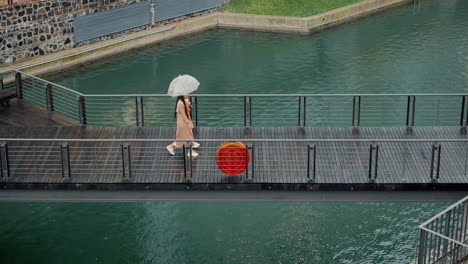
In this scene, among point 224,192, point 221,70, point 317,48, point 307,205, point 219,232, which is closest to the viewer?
point 224,192

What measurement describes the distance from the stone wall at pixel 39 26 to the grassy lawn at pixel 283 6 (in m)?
6.61

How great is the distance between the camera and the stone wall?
90.3ft

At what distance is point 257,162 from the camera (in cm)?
1532

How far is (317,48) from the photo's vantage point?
31.7 metres

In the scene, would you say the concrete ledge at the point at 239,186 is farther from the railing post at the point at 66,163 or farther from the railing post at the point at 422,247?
the railing post at the point at 422,247

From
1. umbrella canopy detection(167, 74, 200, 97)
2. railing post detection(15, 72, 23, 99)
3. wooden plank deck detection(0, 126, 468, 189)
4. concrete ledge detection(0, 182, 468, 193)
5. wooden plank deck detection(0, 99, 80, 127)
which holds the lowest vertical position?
concrete ledge detection(0, 182, 468, 193)

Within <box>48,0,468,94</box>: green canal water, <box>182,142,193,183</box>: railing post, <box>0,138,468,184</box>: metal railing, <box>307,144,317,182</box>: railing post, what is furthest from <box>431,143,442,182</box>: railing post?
<box>48,0,468,94</box>: green canal water

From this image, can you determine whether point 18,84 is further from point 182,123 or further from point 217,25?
point 217,25

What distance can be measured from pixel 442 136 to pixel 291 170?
12.2ft

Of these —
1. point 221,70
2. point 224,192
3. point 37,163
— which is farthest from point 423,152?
point 221,70

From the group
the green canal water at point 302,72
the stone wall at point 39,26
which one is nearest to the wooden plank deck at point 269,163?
the green canal water at point 302,72

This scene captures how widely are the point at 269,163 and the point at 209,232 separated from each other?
333cm

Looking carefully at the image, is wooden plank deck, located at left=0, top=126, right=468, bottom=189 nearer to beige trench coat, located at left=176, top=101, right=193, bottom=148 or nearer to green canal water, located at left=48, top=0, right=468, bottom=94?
beige trench coat, located at left=176, top=101, right=193, bottom=148

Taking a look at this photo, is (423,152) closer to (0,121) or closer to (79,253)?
(79,253)
